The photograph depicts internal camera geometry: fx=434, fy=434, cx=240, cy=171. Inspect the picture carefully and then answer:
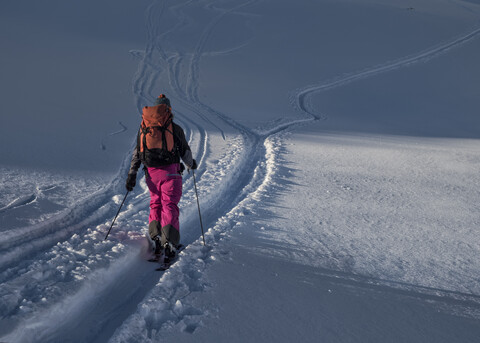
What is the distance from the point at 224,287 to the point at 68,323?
142cm

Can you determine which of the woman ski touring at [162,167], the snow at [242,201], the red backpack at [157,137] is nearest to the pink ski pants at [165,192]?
the woman ski touring at [162,167]

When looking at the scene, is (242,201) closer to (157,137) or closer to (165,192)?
(165,192)

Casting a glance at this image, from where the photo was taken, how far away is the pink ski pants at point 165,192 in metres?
4.74

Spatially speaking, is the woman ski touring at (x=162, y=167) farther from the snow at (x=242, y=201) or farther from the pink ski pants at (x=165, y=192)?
the snow at (x=242, y=201)

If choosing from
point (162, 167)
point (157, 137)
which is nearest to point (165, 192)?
point (162, 167)

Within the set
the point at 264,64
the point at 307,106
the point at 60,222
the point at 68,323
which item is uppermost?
the point at 264,64

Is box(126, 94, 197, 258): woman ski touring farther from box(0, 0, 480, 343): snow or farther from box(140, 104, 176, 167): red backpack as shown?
box(0, 0, 480, 343): snow

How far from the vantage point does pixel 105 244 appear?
4855 millimetres

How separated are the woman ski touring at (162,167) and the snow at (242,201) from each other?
301mm

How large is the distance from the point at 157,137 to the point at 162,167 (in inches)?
13.7

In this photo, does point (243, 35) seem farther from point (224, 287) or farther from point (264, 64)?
point (224, 287)

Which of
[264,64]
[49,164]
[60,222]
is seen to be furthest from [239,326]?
[264,64]

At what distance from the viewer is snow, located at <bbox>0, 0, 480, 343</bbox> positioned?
12.5ft

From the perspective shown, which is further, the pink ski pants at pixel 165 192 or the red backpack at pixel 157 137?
the pink ski pants at pixel 165 192
